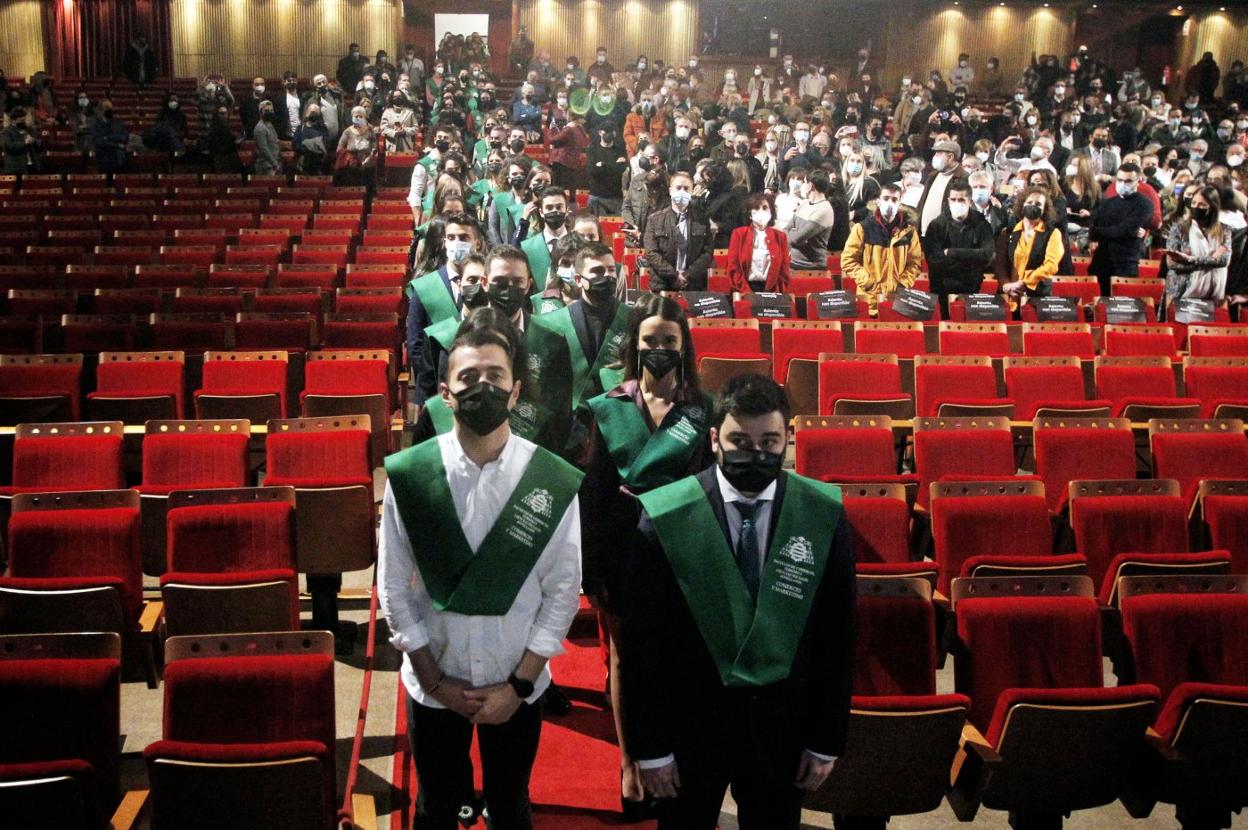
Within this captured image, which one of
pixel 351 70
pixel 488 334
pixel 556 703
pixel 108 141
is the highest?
pixel 351 70

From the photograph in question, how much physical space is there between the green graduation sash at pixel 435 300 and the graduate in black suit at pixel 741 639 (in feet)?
8.84

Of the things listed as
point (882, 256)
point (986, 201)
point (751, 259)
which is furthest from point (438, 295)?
point (986, 201)

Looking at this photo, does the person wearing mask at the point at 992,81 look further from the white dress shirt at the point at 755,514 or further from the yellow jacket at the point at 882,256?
the white dress shirt at the point at 755,514

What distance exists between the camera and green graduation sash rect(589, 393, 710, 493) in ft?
9.63

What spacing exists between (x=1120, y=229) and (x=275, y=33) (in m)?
17.5

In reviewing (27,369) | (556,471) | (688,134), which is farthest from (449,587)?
(688,134)

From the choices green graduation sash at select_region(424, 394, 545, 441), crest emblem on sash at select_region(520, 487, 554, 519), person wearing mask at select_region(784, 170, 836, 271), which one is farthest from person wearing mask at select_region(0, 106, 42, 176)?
crest emblem on sash at select_region(520, 487, 554, 519)

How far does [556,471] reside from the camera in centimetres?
250

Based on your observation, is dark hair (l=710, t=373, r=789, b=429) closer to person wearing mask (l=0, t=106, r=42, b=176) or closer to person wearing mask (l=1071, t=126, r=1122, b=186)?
person wearing mask (l=1071, t=126, r=1122, b=186)

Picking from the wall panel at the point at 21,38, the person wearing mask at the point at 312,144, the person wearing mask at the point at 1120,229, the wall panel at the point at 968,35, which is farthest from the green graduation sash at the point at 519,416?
the wall panel at the point at 21,38

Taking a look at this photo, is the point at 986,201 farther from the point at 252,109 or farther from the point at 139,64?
the point at 139,64

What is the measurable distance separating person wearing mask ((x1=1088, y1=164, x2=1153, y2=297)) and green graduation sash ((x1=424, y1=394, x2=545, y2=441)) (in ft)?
20.7

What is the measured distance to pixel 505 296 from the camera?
3834 mm

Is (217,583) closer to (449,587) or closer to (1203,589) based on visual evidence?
(449,587)
